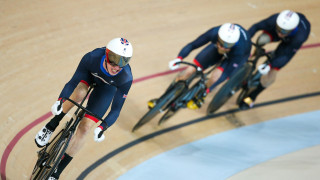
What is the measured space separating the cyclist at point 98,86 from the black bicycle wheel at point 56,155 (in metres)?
0.17

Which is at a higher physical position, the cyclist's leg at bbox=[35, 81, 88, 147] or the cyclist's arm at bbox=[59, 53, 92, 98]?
the cyclist's arm at bbox=[59, 53, 92, 98]

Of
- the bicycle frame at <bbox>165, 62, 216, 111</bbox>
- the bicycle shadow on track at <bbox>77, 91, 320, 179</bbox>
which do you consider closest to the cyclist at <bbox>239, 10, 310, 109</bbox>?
the bicycle shadow on track at <bbox>77, 91, 320, 179</bbox>

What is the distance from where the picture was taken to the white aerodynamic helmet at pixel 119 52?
3852mm

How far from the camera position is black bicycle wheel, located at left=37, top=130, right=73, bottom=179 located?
393 cm

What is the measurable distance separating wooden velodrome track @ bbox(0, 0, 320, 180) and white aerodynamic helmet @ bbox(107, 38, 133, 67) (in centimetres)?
151

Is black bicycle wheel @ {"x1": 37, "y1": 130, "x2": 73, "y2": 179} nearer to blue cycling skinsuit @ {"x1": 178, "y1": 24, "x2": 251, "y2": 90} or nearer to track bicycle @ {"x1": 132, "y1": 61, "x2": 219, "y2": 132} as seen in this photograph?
track bicycle @ {"x1": 132, "y1": 61, "x2": 219, "y2": 132}

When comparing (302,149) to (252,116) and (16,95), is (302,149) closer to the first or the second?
(252,116)

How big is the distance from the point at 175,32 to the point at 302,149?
2848 mm

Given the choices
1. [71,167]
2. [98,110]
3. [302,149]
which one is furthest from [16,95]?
[302,149]

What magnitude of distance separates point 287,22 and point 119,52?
8.90 ft

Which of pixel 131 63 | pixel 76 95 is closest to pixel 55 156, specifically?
pixel 76 95

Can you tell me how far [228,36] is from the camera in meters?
5.14

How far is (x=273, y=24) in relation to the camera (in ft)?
19.6

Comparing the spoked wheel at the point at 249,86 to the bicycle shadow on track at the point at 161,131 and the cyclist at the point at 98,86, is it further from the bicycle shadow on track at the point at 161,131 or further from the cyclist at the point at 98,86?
the cyclist at the point at 98,86
